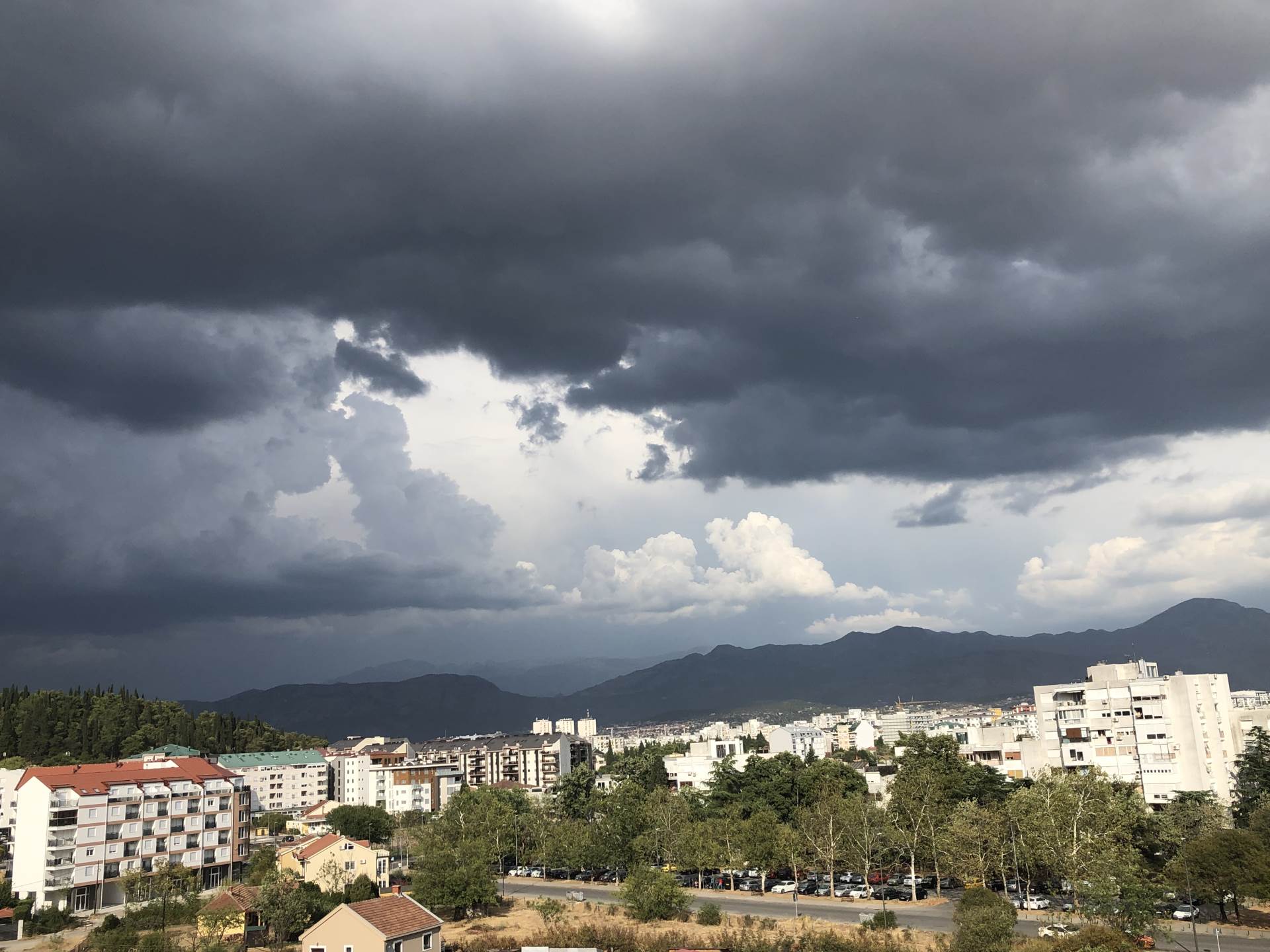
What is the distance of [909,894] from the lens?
236 feet

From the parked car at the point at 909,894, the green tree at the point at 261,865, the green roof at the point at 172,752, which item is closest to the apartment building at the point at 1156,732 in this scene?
the parked car at the point at 909,894

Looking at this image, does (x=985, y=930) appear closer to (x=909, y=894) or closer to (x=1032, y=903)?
(x=1032, y=903)

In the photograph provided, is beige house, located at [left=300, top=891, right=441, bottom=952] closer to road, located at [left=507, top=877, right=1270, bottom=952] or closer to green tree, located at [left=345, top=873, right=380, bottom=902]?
green tree, located at [left=345, top=873, right=380, bottom=902]

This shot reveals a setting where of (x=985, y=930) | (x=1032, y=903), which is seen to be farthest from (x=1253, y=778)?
(x=985, y=930)

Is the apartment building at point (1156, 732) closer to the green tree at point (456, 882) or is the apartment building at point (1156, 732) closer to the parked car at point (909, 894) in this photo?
the parked car at point (909, 894)

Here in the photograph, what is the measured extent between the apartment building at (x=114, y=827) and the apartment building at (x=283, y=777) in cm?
7051

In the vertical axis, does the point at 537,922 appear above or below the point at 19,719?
below

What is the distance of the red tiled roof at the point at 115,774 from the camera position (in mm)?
82875

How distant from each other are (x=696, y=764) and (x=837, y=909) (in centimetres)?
8178

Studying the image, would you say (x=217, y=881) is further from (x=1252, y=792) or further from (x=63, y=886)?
(x=1252, y=792)

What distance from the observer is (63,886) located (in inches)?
3120

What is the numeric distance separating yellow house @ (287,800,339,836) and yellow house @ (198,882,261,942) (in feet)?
136

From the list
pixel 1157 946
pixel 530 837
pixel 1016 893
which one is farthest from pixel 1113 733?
pixel 530 837

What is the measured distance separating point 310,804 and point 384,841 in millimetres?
66570
